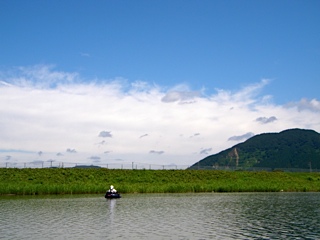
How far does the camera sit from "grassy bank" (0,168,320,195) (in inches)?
2508

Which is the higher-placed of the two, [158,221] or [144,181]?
[144,181]

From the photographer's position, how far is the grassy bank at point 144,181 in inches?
2508

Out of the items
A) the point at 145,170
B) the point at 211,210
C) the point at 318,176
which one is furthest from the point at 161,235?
the point at 318,176

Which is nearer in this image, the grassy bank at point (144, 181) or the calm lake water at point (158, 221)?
the calm lake water at point (158, 221)

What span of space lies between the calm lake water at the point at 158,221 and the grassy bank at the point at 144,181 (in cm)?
1614

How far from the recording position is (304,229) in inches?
1167

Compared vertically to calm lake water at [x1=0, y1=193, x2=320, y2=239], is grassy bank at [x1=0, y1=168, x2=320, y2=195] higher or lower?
higher

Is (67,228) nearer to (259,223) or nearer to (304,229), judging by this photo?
(259,223)

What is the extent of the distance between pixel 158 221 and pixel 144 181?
4631 cm

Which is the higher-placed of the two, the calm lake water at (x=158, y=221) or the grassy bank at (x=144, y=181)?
the grassy bank at (x=144, y=181)

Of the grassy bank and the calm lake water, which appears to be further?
the grassy bank

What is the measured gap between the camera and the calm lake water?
91.4 feet

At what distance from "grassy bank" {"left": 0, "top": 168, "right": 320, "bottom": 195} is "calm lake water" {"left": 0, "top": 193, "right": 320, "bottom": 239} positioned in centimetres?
1614

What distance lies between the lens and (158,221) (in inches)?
1346
